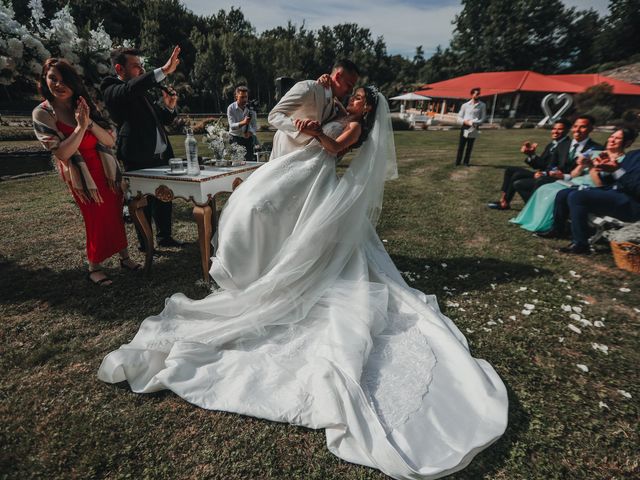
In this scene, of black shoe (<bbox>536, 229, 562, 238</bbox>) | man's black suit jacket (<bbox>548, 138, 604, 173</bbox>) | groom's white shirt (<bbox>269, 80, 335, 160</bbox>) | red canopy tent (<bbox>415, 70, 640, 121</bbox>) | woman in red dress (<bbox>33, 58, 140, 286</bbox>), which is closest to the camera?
groom's white shirt (<bbox>269, 80, 335, 160</bbox>)

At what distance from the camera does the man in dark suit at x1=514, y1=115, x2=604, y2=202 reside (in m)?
5.34

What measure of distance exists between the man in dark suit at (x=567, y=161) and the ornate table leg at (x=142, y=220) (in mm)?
6151

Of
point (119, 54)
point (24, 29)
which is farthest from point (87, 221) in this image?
point (24, 29)

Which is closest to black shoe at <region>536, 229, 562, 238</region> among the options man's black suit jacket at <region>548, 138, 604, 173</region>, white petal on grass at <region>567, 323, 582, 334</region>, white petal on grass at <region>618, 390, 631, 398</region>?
man's black suit jacket at <region>548, 138, 604, 173</region>

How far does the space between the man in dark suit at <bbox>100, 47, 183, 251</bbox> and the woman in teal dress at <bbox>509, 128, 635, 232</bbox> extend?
18.4 feet

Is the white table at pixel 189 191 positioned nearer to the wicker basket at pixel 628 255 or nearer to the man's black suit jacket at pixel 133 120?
the man's black suit jacket at pixel 133 120

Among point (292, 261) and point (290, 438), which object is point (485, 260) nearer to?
point (292, 261)

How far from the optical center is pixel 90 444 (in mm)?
2025

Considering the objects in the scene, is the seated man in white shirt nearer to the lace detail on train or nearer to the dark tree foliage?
the lace detail on train

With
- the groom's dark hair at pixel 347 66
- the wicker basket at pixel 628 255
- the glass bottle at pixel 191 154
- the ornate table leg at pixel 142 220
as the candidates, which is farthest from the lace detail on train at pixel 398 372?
the wicker basket at pixel 628 255

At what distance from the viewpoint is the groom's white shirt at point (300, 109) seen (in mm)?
3100

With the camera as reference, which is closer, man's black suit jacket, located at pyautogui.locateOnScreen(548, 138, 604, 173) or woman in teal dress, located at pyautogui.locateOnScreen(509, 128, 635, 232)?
woman in teal dress, located at pyautogui.locateOnScreen(509, 128, 635, 232)

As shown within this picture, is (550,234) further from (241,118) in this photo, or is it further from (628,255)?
(241,118)

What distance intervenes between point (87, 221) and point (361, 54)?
193 feet
